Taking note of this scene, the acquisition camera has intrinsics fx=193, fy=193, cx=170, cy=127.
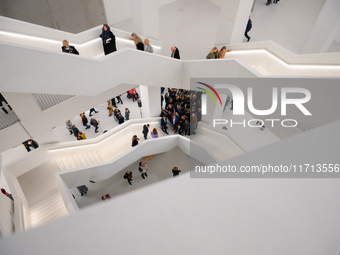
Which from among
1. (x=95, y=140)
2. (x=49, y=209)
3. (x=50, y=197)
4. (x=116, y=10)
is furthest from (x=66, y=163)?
(x=116, y=10)

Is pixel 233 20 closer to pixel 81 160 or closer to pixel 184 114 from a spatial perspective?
pixel 184 114

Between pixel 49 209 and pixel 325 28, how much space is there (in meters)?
15.6

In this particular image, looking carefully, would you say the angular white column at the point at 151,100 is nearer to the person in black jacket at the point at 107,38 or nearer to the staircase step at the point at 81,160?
the person in black jacket at the point at 107,38

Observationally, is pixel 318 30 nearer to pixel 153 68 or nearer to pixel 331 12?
pixel 331 12

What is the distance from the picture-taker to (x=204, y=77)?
8211 mm

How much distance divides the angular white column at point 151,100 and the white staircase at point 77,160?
12.3 ft

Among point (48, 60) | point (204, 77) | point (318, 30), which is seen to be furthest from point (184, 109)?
point (318, 30)

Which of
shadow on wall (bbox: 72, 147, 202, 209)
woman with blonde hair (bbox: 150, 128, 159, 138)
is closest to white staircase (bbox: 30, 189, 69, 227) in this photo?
shadow on wall (bbox: 72, 147, 202, 209)

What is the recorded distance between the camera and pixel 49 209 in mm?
8039

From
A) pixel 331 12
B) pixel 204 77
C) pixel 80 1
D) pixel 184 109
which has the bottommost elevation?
pixel 184 109

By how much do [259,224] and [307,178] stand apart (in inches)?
18.2

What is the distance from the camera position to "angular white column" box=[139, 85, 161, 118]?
10.3 m

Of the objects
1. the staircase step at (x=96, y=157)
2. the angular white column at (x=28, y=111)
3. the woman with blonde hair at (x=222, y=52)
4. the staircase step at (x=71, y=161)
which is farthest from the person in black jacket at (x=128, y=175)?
the woman with blonde hair at (x=222, y=52)

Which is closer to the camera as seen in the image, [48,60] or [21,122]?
[48,60]
